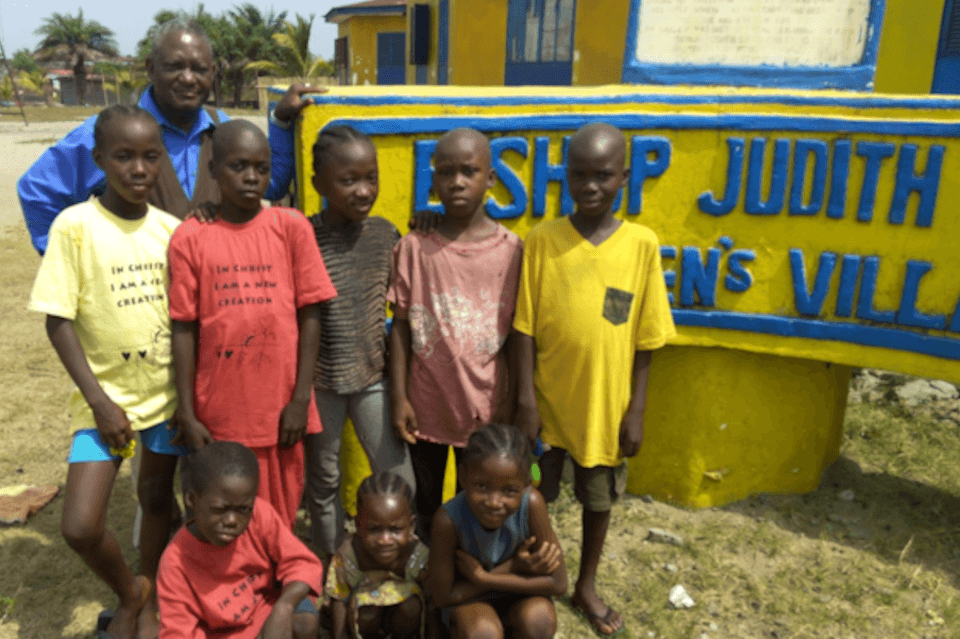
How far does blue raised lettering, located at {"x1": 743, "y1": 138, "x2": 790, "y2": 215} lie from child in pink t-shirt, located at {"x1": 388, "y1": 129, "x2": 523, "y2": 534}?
1.18 m

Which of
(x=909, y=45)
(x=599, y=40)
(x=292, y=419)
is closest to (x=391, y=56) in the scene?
(x=599, y=40)

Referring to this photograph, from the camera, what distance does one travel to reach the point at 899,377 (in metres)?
5.08

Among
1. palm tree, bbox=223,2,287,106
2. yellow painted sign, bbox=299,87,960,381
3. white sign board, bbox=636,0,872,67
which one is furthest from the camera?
palm tree, bbox=223,2,287,106

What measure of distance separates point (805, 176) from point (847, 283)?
19.1 inches

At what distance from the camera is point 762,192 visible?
10.4 feet

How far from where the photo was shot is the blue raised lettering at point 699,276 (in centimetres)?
326

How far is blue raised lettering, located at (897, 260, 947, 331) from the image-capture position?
3047mm

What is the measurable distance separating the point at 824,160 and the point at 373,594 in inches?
96.1

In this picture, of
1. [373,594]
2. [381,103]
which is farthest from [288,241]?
[373,594]

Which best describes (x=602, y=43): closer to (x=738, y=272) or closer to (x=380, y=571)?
(x=738, y=272)

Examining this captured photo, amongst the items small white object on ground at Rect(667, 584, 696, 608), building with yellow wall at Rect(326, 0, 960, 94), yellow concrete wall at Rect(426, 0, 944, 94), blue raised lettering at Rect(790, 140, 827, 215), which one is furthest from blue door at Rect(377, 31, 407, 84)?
small white object on ground at Rect(667, 584, 696, 608)

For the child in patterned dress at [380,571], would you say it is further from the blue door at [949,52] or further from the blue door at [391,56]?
the blue door at [391,56]

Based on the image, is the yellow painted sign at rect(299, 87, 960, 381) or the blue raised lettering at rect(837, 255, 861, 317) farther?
the blue raised lettering at rect(837, 255, 861, 317)

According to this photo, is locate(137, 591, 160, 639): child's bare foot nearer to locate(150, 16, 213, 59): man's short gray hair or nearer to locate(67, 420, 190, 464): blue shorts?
locate(67, 420, 190, 464): blue shorts
